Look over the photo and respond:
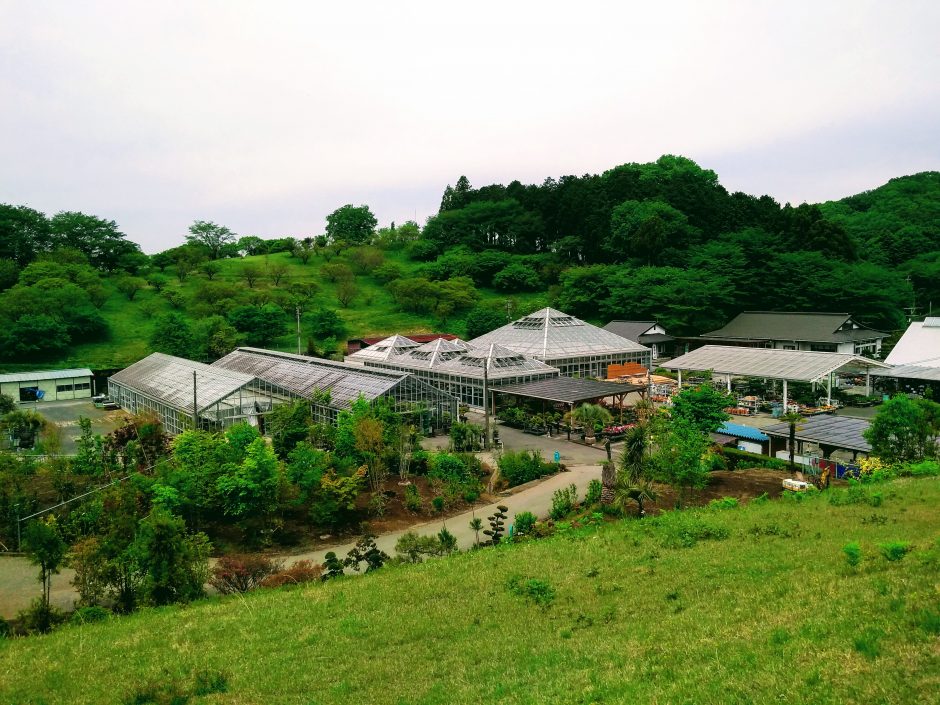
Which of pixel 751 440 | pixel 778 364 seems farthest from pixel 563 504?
pixel 778 364

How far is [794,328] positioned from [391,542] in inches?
1467

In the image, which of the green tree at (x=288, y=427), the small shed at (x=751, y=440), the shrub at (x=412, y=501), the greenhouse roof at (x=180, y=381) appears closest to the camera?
the shrub at (x=412, y=501)

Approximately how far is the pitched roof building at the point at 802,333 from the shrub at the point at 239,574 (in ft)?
125

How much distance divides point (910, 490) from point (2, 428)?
2666 centimetres

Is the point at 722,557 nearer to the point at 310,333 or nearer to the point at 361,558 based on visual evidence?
the point at 361,558

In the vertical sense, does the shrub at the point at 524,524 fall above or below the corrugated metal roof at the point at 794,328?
below

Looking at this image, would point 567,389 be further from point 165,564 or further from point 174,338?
point 174,338

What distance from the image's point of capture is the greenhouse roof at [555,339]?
36.0m

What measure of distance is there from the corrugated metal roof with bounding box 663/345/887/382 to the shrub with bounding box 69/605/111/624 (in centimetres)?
2729

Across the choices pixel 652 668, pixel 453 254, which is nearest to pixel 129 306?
pixel 453 254

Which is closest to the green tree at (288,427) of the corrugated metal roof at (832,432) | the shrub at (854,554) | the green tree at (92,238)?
the corrugated metal roof at (832,432)

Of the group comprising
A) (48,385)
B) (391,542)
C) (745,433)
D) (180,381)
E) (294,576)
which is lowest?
(391,542)

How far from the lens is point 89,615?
10336mm

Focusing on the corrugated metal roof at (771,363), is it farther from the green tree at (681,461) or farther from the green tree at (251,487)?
the green tree at (251,487)
